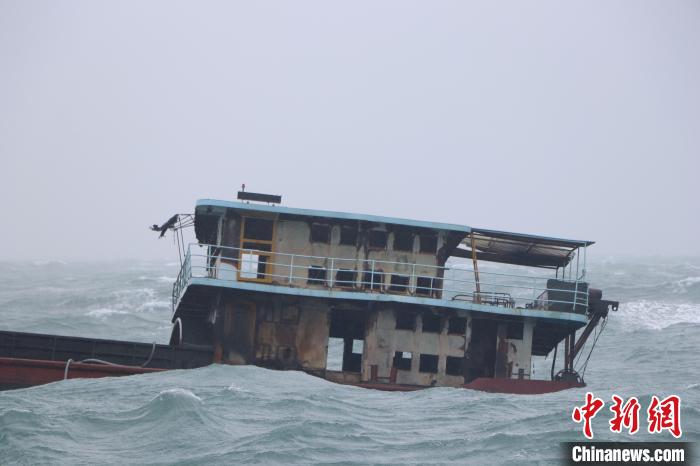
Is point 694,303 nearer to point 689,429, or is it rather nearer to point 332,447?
point 689,429

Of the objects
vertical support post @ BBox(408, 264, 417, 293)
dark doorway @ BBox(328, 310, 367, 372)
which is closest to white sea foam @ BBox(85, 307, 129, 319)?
dark doorway @ BBox(328, 310, 367, 372)

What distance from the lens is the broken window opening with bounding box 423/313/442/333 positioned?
35938mm

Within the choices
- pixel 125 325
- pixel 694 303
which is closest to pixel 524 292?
pixel 694 303

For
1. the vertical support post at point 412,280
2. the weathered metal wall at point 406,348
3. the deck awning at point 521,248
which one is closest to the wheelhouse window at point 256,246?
the weathered metal wall at point 406,348

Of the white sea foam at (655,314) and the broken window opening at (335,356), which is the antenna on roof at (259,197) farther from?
the white sea foam at (655,314)

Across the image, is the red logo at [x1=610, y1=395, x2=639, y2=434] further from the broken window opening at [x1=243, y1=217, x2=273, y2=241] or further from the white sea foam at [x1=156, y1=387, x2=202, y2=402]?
the broken window opening at [x1=243, y1=217, x2=273, y2=241]

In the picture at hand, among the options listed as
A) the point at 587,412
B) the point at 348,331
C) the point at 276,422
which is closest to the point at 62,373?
the point at 276,422

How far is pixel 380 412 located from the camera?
30.1 metres

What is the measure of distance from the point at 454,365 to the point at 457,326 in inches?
50.0

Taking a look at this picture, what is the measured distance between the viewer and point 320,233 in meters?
36.3

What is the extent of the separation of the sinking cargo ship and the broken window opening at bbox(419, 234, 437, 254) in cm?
3

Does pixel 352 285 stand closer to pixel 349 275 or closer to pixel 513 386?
pixel 349 275

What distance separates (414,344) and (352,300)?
2.50 metres

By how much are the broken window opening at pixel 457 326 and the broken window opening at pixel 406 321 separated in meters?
1.22
